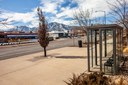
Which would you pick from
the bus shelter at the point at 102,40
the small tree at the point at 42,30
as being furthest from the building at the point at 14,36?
the bus shelter at the point at 102,40

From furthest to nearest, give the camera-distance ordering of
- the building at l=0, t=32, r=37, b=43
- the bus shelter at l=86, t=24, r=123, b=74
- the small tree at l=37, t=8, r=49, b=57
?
the building at l=0, t=32, r=37, b=43 < the small tree at l=37, t=8, r=49, b=57 < the bus shelter at l=86, t=24, r=123, b=74

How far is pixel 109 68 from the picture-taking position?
44.4 feet

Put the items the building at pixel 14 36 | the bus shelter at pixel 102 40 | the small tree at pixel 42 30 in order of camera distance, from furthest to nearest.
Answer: the building at pixel 14 36 < the small tree at pixel 42 30 < the bus shelter at pixel 102 40

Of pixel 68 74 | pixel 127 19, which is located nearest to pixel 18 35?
pixel 127 19

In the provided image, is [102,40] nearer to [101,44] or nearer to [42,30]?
[101,44]

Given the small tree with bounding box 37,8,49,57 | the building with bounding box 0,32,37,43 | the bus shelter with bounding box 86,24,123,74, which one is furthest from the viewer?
the building with bounding box 0,32,37,43

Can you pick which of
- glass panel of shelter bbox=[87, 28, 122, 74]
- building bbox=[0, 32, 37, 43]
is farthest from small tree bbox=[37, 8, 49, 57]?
building bbox=[0, 32, 37, 43]

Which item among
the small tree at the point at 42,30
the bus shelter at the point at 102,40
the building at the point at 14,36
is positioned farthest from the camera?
the building at the point at 14,36

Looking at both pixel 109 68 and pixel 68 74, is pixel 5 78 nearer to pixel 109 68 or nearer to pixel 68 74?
pixel 68 74

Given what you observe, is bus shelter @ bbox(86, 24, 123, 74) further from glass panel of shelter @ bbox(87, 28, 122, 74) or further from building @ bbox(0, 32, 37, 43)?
building @ bbox(0, 32, 37, 43)

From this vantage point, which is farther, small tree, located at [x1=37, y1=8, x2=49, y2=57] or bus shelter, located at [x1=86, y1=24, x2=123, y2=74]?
small tree, located at [x1=37, y1=8, x2=49, y2=57]

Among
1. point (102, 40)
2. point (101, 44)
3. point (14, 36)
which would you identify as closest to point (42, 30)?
point (102, 40)

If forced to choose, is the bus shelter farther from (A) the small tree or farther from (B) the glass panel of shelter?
(A) the small tree

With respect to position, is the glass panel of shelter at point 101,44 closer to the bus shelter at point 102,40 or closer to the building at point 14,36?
the bus shelter at point 102,40
